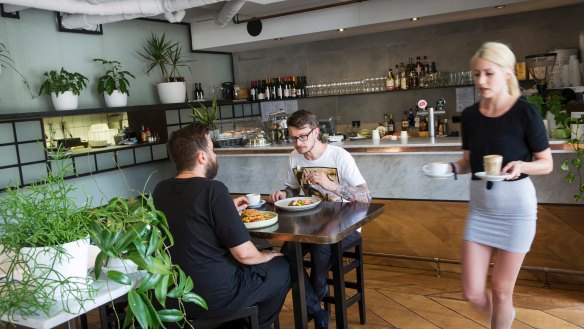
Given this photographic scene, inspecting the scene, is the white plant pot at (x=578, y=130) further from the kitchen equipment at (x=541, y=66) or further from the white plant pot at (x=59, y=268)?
the white plant pot at (x=59, y=268)

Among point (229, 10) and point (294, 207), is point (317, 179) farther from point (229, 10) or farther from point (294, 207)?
point (229, 10)

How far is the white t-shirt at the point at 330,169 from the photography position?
128 inches

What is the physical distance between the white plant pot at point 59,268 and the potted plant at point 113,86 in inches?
187

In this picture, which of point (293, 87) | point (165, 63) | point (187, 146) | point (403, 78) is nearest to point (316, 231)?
point (187, 146)

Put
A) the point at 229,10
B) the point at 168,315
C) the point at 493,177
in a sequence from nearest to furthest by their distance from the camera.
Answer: the point at 168,315
the point at 493,177
the point at 229,10

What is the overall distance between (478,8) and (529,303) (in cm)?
329

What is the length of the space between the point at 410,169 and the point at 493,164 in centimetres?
222

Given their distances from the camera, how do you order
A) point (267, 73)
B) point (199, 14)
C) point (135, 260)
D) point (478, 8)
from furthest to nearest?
point (267, 73), point (199, 14), point (478, 8), point (135, 260)

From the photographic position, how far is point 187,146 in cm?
250

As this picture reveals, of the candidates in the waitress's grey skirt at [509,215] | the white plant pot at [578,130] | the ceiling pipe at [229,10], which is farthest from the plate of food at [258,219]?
the ceiling pipe at [229,10]

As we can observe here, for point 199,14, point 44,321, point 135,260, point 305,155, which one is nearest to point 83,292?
point 44,321

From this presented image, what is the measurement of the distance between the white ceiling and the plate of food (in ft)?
11.2

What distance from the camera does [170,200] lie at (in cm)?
239

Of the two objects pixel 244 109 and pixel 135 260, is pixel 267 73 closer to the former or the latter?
pixel 244 109
